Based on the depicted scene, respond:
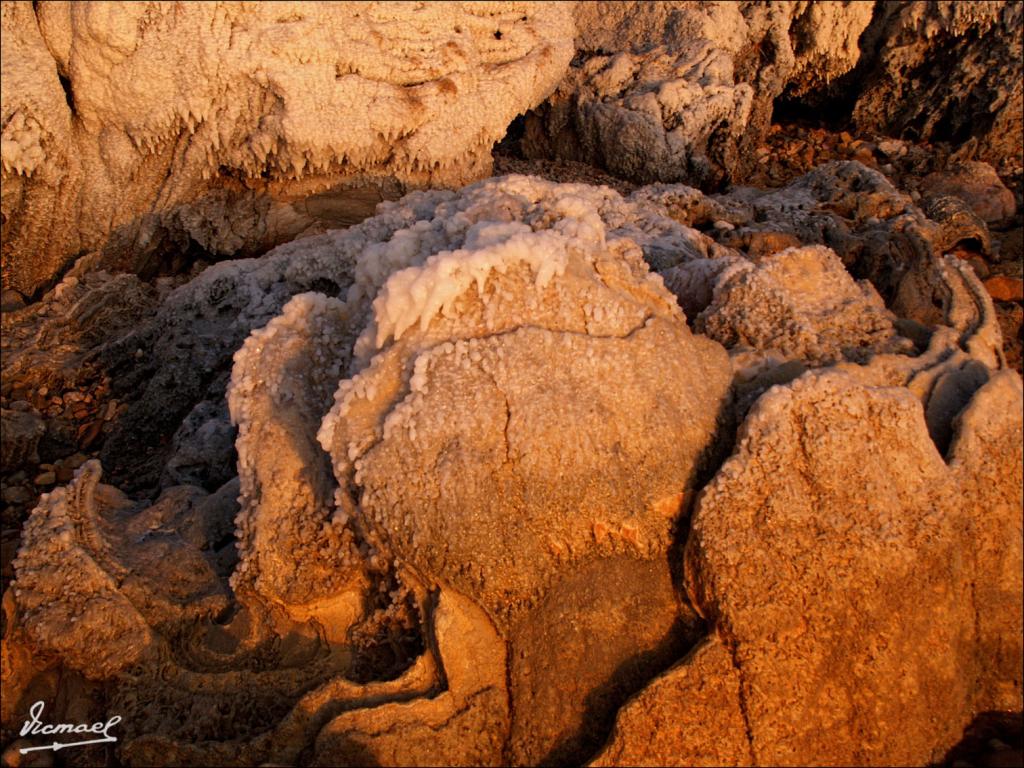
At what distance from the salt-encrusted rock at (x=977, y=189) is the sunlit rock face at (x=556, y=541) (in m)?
3.21

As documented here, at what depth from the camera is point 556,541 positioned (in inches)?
95.8

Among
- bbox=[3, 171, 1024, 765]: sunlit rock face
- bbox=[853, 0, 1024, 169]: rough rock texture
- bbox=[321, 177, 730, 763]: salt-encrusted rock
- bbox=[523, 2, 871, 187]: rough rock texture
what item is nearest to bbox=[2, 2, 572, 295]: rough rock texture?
bbox=[523, 2, 871, 187]: rough rock texture

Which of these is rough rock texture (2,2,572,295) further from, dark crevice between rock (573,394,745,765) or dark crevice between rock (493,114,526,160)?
dark crevice between rock (573,394,745,765)

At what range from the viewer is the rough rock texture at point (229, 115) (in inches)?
160

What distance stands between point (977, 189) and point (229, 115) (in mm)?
4768

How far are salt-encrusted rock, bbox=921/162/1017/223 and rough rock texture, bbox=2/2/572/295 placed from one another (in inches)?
113

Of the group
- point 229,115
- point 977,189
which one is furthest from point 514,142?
point 977,189

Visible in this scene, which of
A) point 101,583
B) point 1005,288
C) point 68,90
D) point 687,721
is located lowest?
point 101,583

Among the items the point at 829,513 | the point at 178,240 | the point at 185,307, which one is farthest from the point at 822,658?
the point at 178,240

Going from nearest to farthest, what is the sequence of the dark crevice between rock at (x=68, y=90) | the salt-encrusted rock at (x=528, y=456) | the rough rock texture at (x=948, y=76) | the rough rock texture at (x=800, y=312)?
1. the salt-encrusted rock at (x=528, y=456)
2. the rough rock texture at (x=800, y=312)
3. the dark crevice between rock at (x=68, y=90)
4. the rough rock texture at (x=948, y=76)

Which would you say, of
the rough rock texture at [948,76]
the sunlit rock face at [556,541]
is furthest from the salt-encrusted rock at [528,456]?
the rough rock texture at [948,76]

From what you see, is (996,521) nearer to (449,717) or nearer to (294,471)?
(449,717)

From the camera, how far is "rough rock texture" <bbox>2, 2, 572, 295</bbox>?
160 inches

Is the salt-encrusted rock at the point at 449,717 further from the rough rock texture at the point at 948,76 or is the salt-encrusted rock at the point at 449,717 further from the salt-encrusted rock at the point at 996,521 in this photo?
the rough rock texture at the point at 948,76
